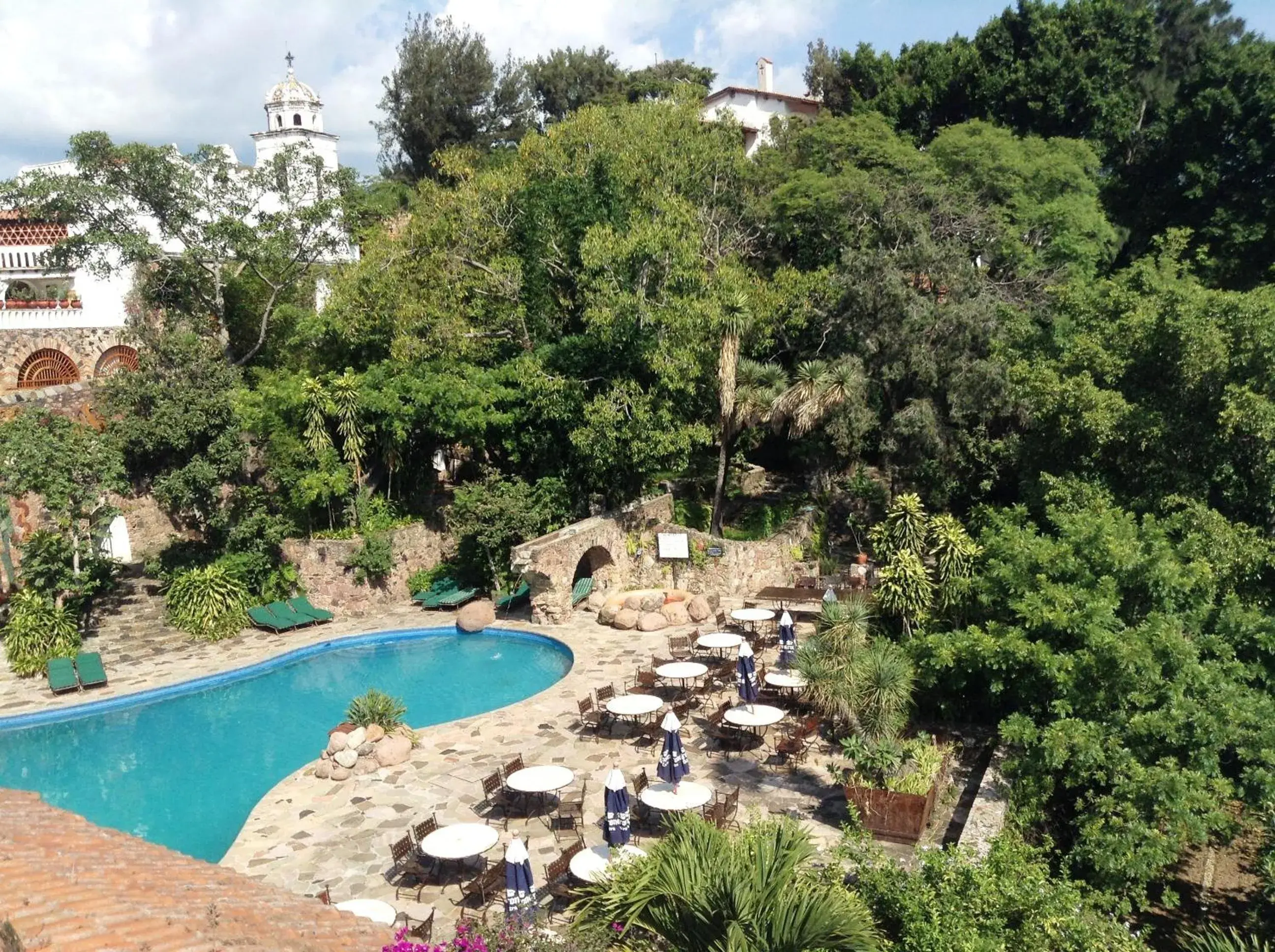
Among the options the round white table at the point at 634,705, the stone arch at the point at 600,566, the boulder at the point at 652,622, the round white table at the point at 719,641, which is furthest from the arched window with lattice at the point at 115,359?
the round white table at the point at 634,705

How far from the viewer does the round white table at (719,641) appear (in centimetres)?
1947

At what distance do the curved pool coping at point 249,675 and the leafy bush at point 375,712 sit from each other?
68.9 inches

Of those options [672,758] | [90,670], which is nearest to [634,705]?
[672,758]

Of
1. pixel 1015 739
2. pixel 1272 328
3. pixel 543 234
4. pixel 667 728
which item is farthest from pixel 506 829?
pixel 543 234

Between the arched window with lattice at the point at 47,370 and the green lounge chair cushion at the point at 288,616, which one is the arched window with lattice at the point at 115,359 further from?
the green lounge chair cushion at the point at 288,616

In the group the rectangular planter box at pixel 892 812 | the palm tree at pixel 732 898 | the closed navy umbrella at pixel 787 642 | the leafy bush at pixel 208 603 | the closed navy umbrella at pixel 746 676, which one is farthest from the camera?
the leafy bush at pixel 208 603

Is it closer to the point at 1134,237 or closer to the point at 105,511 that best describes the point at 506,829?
the point at 105,511

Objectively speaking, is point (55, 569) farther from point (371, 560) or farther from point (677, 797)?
point (677, 797)

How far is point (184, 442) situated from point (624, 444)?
11601 millimetres

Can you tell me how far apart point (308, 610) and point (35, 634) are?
620cm

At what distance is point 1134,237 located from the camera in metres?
35.1

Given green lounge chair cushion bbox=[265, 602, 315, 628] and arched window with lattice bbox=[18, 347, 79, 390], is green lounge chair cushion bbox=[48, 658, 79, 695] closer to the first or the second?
green lounge chair cushion bbox=[265, 602, 315, 628]

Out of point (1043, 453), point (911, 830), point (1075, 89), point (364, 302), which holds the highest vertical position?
point (1075, 89)

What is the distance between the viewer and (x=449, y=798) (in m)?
15.0
